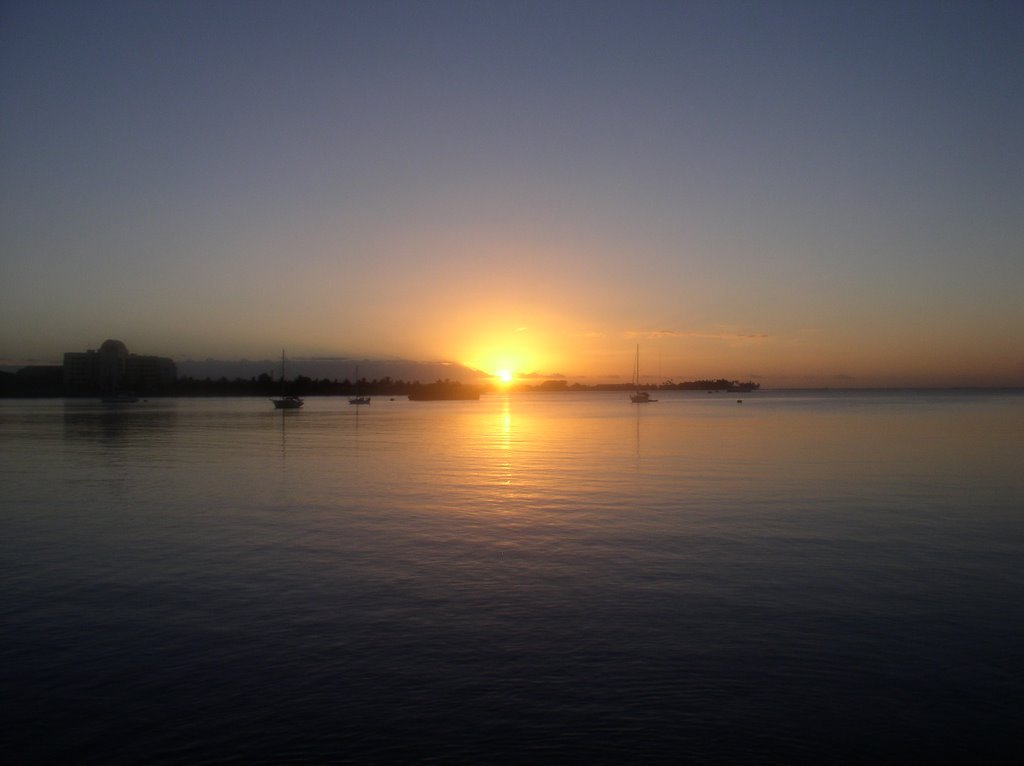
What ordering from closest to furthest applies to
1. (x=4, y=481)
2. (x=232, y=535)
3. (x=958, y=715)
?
(x=958, y=715), (x=232, y=535), (x=4, y=481)

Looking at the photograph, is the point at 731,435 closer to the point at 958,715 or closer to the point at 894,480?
the point at 894,480

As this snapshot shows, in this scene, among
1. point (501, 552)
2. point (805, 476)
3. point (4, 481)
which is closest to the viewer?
point (501, 552)

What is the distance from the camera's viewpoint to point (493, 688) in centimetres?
1037

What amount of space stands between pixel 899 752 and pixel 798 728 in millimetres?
1057

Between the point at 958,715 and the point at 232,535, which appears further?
the point at 232,535

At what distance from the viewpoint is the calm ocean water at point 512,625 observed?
359 inches

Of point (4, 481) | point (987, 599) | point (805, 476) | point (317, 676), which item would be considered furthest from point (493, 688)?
point (4, 481)

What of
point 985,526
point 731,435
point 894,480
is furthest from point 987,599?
point 731,435

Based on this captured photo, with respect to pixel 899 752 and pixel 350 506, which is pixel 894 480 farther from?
pixel 899 752

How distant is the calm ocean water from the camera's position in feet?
29.9

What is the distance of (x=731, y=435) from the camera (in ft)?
210

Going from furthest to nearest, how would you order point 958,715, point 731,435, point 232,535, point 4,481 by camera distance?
point 731,435 < point 4,481 < point 232,535 < point 958,715

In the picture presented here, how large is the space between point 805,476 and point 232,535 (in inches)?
953

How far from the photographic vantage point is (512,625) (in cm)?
1302
